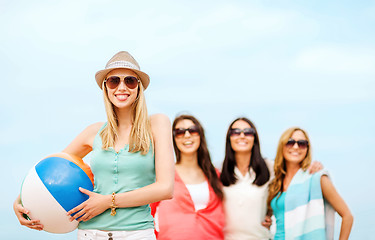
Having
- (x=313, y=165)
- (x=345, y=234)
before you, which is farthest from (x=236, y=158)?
(x=345, y=234)

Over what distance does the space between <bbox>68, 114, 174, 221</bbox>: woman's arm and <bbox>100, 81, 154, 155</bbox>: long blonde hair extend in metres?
0.10

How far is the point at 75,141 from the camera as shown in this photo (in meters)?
4.51

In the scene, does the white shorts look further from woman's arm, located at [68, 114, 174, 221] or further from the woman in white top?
the woman in white top

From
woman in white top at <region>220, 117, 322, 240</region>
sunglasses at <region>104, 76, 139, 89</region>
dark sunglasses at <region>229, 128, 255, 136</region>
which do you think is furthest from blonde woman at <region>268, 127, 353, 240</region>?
sunglasses at <region>104, 76, 139, 89</region>

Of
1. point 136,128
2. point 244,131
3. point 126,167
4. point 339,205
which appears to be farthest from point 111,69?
point 339,205

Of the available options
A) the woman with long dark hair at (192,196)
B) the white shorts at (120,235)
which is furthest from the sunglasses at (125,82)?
the woman with long dark hair at (192,196)

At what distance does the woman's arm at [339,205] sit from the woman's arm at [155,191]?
3.21 m

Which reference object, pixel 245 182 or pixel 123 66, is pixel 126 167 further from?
pixel 245 182

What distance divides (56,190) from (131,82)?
1.19 meters

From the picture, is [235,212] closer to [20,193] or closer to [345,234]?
[345,234]

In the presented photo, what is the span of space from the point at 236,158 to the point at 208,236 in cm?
129

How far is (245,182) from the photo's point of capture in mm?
6684

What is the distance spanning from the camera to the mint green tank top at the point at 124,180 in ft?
12.7

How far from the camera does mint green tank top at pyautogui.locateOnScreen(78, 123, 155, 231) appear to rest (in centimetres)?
386
